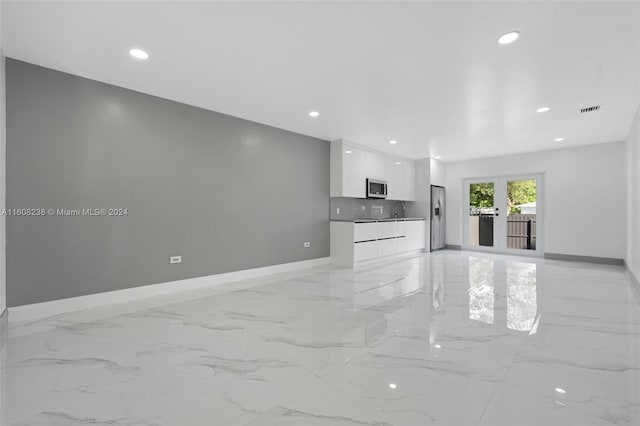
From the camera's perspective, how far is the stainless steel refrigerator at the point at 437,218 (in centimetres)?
815

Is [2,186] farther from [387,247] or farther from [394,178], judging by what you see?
[394,178]

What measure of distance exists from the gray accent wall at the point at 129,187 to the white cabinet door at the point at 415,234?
341 cm

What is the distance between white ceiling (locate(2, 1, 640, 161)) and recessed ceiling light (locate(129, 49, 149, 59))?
7 centimetres

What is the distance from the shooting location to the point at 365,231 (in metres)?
6.16

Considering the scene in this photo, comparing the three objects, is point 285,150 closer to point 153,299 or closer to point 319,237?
point 319,237

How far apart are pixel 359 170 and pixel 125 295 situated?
457 cm

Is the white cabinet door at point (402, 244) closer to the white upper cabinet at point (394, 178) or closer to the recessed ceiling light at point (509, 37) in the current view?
the white upper cabinet at point (394, 178)

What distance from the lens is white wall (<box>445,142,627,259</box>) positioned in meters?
6.13

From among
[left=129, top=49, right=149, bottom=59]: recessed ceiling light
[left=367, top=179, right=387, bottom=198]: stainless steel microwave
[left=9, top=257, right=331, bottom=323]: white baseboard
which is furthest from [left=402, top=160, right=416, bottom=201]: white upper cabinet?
[left=129, top=49, right=149, bottom=59]: recessed ceiling light

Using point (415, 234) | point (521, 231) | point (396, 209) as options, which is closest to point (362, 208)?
point (396, 209)

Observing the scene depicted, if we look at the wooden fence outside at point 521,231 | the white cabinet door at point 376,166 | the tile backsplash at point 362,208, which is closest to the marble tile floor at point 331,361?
the tile backsplash at point 362,208

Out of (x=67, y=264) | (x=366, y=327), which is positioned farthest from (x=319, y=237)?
(x=67, y=264)

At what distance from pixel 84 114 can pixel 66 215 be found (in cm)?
109

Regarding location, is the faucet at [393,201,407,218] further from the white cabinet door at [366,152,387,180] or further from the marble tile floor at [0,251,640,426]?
the marble tile floor at [0,251,640,426]
